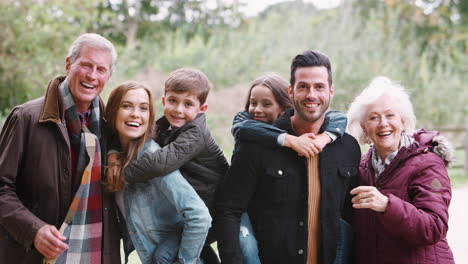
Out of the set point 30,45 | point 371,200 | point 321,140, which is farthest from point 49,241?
point 30,45

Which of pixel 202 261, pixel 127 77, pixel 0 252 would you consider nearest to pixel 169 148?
pixel 202 261

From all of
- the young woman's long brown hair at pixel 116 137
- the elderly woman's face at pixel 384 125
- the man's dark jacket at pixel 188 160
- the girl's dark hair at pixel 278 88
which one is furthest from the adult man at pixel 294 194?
the young woman's long brown hair at pixel 116 137

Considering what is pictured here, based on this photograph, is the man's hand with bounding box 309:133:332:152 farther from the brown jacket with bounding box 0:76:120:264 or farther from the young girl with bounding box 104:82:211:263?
the brown jacket with bounding box 0:76:120:264

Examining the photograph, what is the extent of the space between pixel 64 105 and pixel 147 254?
0.91 m

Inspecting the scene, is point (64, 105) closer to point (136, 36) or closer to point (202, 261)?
point (202, 261)

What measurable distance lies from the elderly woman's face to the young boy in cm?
87

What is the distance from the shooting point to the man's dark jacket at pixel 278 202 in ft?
8.70

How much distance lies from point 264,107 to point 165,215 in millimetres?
991

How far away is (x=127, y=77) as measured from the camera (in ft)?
34.7

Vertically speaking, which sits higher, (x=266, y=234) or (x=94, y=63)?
(x=94, y=63)

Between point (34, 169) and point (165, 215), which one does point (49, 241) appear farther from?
point (165, 215)

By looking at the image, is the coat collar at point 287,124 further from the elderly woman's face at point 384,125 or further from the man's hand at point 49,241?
the man's hand at point 49,241

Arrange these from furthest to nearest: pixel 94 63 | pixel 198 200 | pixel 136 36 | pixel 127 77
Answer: pixel 136 36 < pixel 127 77 < pixel 94 63 < pixel 198 200

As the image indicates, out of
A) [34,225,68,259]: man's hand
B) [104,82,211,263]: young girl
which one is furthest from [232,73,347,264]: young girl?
[34,225,68,259]: man's hand
